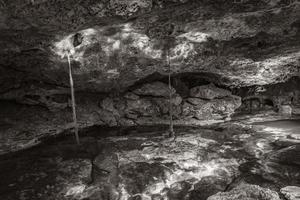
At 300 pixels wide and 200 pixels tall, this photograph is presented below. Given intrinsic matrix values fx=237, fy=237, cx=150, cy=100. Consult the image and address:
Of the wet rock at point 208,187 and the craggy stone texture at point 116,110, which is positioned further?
the craggy stone texture at point 116,110

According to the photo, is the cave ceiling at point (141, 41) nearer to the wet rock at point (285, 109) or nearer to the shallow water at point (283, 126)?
the wet rock at point (285, 109)

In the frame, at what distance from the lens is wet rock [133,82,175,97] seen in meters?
8.98

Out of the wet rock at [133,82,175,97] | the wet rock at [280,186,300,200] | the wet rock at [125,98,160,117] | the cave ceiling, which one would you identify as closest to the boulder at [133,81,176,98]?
the wet rock at [133,82,175,97]

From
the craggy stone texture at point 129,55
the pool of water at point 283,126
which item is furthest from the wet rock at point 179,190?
the pool of water at point 283,126

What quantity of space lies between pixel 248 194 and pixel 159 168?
197cm

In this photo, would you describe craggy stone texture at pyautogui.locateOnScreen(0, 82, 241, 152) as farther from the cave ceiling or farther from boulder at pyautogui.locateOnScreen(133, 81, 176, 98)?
the cave ceiling

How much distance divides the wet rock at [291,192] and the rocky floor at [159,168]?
0.05 feet

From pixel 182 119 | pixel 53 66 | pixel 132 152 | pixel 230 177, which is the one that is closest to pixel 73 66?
pixel 53 66

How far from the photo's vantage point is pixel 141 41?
21.7ft

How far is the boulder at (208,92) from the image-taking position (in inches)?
365

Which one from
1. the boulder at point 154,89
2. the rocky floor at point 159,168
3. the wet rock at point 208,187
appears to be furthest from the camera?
the boulder at point 154,89

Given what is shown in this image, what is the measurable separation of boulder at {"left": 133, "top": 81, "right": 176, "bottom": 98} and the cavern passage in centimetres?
4

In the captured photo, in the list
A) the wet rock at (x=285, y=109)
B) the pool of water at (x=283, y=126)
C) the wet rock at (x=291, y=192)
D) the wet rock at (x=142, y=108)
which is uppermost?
the wet rock at (x=142, y=108)

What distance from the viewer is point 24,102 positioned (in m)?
8.34
